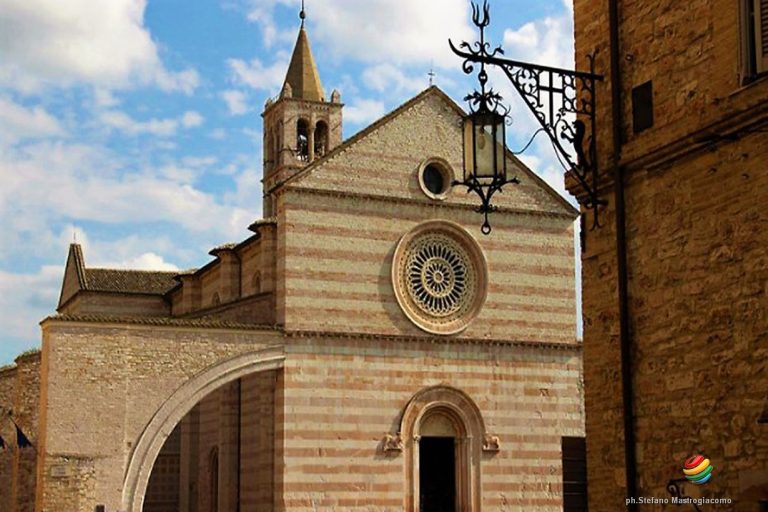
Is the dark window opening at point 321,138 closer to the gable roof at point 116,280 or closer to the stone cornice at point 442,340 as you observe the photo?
the gable roof at point 116,280

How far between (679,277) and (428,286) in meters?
20.0

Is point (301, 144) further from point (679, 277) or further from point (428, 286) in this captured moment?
point (679, 277)

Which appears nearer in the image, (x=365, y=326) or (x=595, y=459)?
(x=595, y=459)

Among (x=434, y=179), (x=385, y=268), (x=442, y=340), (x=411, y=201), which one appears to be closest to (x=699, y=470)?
(x=385, y=268)

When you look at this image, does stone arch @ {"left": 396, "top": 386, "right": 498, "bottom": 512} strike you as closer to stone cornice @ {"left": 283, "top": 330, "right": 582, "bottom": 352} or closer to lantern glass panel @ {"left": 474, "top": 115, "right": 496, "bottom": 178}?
stone cornice @ {"left": 283, "top": 330, "right": 582, "bottom": 352}

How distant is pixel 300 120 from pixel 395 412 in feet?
80.3

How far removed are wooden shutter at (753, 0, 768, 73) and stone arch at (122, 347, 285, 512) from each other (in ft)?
61.9

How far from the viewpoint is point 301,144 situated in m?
51.3

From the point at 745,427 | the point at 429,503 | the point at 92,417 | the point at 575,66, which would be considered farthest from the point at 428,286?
the point at 745,427

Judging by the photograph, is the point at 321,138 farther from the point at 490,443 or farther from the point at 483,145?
the point at 483,145

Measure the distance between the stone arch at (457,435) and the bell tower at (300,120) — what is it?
2187cm

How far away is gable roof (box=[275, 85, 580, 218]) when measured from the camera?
2881 cm

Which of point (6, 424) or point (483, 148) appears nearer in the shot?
point (483, 148)

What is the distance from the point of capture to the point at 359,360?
28609 mm
